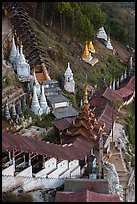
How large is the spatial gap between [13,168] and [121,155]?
8.28 m

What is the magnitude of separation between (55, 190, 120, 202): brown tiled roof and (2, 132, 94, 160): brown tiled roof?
95.3 inches

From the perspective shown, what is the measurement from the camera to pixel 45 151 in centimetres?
2716

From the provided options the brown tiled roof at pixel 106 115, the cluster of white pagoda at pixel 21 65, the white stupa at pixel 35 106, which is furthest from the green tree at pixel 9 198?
the cluster of white pagoda at pixel 21 65

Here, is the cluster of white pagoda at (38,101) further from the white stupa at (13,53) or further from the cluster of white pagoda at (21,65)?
the white stupa at (13,53)

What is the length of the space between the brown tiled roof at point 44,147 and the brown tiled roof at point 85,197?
95.3 inches

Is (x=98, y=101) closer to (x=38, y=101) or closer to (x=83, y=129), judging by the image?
(x=38, y=101)

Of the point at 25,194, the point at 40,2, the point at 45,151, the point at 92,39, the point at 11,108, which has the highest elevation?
the point at 40,2

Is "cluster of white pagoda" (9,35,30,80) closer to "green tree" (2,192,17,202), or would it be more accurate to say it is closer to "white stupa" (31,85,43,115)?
"white stupa" (31,85,43,115)

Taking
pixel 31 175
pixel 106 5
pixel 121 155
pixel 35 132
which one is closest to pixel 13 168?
pixel 31 175

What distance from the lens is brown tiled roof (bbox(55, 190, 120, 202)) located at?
25.0 meters

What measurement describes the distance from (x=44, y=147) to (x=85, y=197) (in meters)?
3.74

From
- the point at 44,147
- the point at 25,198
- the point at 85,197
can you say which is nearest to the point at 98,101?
the point at 44,147

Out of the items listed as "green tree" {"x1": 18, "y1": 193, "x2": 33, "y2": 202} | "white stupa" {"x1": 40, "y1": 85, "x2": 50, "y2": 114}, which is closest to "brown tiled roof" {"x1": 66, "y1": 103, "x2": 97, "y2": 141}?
"white stupa" {"x1": 40, "y1": 85, "x2": 50, "y2": 114}

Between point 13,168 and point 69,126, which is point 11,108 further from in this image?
point 13,168
